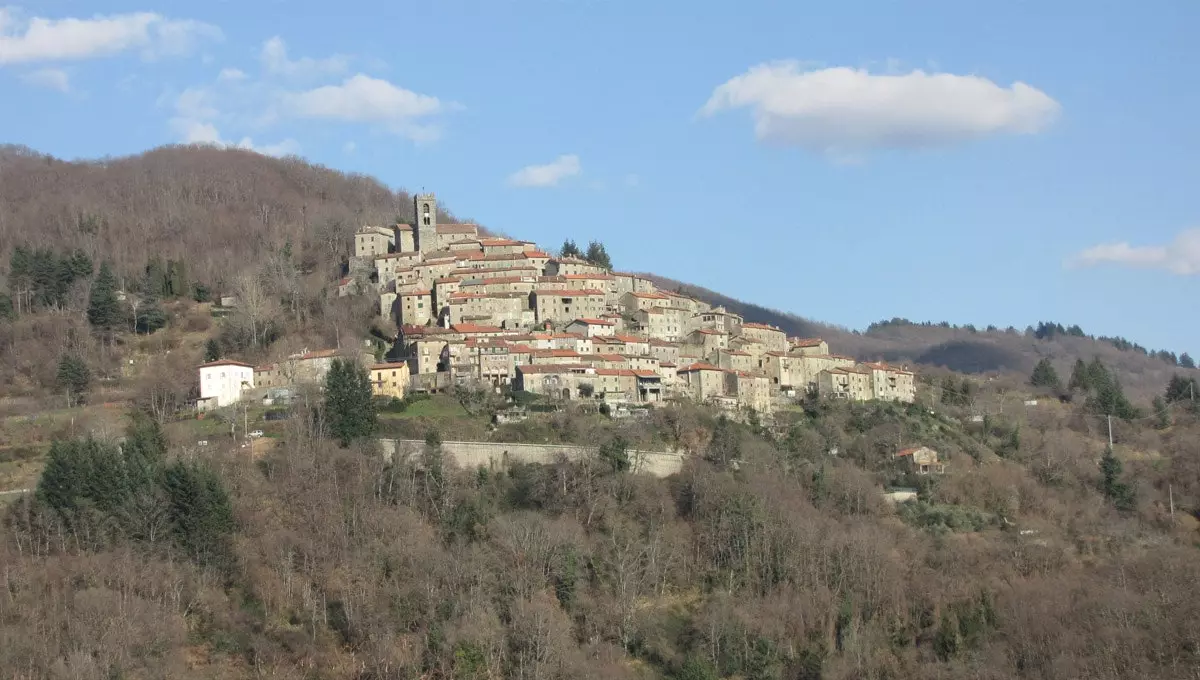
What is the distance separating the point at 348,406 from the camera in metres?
51.5

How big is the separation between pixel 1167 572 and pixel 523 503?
22119mm

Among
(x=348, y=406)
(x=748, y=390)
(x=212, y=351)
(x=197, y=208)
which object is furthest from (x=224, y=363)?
(x=197, y=208)

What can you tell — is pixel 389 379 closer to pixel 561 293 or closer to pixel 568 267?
pixel 561 293

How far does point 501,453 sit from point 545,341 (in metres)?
11.7

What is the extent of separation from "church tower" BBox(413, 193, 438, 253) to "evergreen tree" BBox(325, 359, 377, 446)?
24.6m

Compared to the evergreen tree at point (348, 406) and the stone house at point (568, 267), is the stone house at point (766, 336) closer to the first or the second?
the stone house at point (568, 267)

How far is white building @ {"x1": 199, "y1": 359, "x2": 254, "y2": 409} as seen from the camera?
58.5 meters

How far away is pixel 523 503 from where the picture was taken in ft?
166

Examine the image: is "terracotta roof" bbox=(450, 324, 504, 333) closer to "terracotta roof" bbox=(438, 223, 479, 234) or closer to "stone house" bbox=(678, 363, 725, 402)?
"stone house" bbox=(678, 363, 725, 402)

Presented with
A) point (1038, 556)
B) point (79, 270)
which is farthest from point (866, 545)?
point (79, 270)

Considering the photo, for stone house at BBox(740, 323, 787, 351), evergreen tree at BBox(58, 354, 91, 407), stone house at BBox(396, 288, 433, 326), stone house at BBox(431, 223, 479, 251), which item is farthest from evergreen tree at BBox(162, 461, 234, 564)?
stone house at BBox(740, 323, 787, 351)

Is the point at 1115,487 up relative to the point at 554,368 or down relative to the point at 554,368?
down

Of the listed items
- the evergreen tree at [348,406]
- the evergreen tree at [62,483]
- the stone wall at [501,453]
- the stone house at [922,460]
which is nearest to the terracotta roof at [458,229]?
the evergreen tree at [348,406]

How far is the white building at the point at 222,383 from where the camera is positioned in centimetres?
5847
